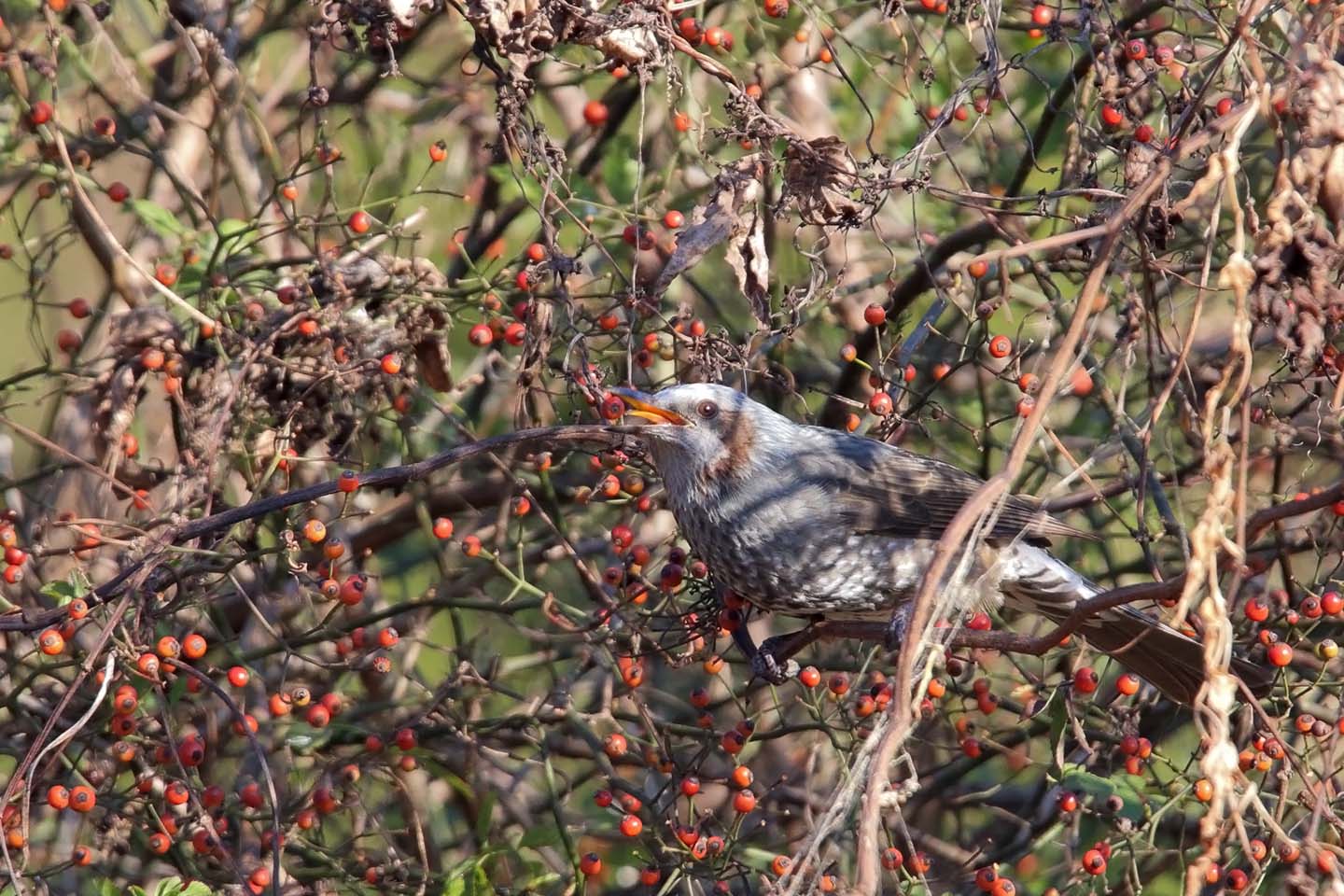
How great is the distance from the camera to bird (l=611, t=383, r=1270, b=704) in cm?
449

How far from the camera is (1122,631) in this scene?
4.69 m

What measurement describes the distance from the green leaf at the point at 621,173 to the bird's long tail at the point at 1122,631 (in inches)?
69.7

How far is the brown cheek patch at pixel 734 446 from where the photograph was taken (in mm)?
4707

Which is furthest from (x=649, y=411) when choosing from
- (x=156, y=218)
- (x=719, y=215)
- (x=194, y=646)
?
(x=156, y=218)

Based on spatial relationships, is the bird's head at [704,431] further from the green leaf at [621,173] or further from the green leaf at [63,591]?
the green leaf at [63,591]

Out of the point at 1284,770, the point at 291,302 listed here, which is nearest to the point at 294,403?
the point at 291,302

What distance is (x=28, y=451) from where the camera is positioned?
636cm

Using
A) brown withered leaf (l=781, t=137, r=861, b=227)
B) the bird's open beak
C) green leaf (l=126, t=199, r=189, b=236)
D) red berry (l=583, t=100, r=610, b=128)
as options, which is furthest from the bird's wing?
green leaf (l=126, t=199, r=189, b=236)

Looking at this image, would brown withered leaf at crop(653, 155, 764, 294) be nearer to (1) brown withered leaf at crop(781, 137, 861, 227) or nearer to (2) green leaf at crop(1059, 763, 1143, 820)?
(1) brown withered leaf at crop(781, 137, 861, 227)

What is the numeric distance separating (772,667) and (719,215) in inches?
50.8


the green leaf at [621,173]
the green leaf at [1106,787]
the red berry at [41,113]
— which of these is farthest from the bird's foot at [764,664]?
the red berry at [41,113]

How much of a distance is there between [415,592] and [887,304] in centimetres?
272

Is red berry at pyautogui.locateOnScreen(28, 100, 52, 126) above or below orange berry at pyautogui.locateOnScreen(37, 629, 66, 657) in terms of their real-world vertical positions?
above

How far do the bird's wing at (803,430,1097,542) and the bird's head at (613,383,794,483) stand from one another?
0.69 ft
